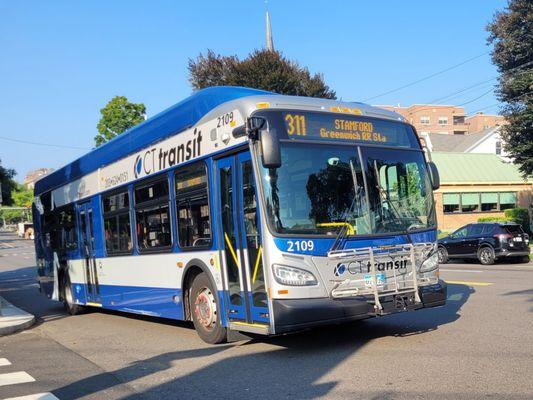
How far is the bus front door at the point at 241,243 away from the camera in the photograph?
267 inches

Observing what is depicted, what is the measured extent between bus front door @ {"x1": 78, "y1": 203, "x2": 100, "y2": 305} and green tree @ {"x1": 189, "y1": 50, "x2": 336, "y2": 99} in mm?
19316

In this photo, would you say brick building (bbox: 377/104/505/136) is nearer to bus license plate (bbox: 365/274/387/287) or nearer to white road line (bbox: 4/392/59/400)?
bus license plate (bbox: 365/274/387/287)

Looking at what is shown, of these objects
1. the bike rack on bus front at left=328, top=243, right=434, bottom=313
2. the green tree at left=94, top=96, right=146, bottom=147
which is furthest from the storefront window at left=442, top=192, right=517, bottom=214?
the bike rack on bus front at left=328, top=243, right=434, bottom=313

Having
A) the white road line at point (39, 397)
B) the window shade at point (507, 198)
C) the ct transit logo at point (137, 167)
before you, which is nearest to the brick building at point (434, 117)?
the window shade at point (507, 198)

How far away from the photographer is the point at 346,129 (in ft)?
24.1

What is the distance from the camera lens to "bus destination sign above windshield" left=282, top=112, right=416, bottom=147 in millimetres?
6984

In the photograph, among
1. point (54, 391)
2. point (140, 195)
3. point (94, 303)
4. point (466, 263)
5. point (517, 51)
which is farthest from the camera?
point (517, 51)

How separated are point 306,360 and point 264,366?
528mm

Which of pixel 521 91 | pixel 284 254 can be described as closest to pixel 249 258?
pixel 284 254

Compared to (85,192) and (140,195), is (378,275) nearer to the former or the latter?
(140,195)

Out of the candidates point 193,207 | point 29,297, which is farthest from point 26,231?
point 193,207

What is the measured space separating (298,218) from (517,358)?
293 cm

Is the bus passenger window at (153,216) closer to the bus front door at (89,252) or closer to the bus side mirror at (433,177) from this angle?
the bus front door at (89,252)

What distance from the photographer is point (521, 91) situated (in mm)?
24688
